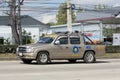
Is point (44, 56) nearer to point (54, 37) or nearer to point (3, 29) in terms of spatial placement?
point (54, 37)

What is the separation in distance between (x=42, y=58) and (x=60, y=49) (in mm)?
1272

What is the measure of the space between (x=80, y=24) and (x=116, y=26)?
675 centimetres

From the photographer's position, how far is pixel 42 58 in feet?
82.2

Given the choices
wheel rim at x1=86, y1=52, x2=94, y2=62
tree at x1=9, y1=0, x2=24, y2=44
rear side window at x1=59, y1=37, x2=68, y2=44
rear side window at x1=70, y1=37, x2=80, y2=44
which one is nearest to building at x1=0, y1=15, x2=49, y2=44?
tree at x1=9, y1=0, x2=24, y2=44

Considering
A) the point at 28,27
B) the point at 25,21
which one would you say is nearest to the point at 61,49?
the point at 28,27

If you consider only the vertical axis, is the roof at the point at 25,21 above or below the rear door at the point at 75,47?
above

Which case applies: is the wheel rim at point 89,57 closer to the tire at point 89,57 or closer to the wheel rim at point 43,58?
the tire at point 89,57

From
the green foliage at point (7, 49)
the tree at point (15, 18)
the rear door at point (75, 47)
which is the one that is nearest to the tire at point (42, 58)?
the rear door at point (75, 47)

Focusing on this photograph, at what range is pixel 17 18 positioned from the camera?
42.9 m

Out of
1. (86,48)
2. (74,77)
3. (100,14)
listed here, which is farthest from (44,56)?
(100,14)

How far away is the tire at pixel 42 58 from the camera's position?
2491cm

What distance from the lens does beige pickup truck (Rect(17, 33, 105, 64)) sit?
2472 centimetres

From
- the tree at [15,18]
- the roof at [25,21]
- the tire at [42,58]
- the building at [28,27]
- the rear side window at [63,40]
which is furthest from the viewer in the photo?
the roof at [25,21]

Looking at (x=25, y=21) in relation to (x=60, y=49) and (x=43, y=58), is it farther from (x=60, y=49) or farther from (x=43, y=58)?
(x=43, y=58)
